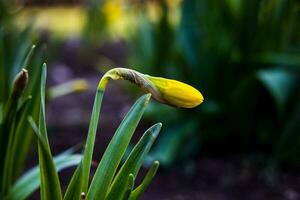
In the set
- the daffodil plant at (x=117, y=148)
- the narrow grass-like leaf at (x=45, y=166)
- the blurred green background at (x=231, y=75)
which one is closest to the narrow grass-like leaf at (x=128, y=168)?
the daffodil plant at (x=117, y=148)

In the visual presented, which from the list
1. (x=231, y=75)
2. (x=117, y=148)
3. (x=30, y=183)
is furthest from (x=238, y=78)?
(x=117, y=148)

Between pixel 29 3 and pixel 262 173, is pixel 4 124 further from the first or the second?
pixel 29 3

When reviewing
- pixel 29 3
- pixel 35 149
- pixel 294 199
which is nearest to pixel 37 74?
pixel 35 149

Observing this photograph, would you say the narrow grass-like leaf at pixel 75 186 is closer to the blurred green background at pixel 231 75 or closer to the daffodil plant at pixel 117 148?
the daffodil plant at pixel 117 148

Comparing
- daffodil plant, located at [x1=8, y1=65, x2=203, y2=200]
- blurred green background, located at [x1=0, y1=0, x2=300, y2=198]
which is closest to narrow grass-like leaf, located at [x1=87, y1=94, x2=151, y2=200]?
daffodil plant, located at [x1=8, y1=65, x2=203, y2=200]

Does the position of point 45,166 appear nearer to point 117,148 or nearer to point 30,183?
point 117,148
